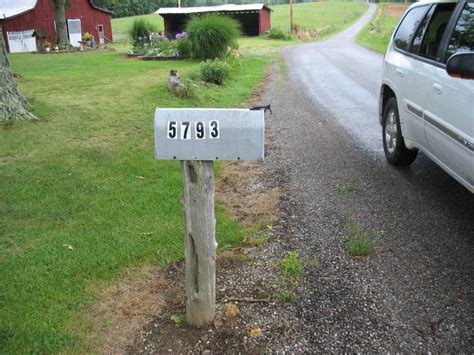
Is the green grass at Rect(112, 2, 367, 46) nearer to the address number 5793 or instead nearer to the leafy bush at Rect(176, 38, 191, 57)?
the leafy bush at Rect(176, 38, 191, 57)

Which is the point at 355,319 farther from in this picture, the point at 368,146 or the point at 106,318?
the point at 368,146

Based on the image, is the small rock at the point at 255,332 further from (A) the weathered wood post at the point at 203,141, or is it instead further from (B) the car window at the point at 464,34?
(B) the car window at the point at 464,34

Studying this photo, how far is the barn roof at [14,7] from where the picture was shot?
34719mm

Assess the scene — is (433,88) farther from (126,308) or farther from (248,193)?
(126,308)

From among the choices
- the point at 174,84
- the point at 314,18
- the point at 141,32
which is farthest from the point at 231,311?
the point at 314,18

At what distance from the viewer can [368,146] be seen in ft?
23.6

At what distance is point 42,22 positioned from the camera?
116 feet

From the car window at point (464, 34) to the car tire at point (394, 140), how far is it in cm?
144

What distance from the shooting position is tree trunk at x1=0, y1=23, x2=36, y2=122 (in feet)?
25.0

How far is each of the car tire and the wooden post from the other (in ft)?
11.6

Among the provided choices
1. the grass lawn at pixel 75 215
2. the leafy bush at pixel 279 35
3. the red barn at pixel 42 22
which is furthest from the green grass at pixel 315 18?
the grass lawn at pixel 75 215

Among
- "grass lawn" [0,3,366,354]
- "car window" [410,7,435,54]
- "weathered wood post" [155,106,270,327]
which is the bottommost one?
"grass lawn" [0,3,366,354]

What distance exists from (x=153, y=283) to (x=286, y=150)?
13.2 feet

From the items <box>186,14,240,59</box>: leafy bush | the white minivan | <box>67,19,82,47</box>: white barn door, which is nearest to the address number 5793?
the white minivan
